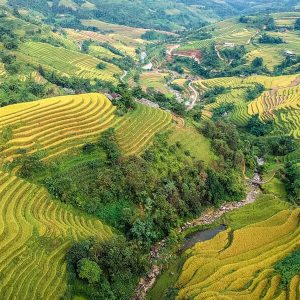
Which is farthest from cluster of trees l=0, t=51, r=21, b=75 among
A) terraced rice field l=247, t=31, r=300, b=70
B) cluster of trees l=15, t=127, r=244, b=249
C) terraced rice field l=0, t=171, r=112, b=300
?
terraced rice field l=247, t=31, r=300, b=70

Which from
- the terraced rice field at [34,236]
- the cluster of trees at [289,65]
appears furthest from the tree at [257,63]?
the terraced rice field at [34,236]

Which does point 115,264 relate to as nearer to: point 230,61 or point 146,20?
point 230,61

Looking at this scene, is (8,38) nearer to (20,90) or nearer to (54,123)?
(20,90)

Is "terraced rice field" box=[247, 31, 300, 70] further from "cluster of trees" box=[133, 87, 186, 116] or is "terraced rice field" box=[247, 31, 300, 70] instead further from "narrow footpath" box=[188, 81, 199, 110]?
"cluster of trees" box=[133, 87, 186, 116]

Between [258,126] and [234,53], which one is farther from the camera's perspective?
[234,53]

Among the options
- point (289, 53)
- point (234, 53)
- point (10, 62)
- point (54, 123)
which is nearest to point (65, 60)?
point (10, 62)
